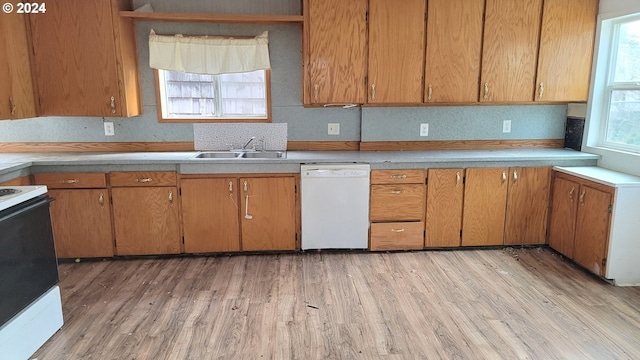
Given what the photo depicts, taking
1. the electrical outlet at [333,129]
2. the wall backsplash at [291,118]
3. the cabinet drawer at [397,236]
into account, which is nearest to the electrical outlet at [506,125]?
the wall backsplash at [291,118]

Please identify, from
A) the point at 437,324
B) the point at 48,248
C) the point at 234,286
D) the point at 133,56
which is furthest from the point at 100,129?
the point at 437,324

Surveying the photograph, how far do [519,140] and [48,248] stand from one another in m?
3.90

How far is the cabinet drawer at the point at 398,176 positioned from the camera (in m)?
3.53

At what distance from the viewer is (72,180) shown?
3.36 metres

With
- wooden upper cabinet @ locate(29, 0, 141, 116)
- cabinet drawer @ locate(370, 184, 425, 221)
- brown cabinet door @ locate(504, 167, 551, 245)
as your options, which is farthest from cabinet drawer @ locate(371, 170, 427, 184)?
wooden upper cabinet @ locate(29, 0, 141, 116)

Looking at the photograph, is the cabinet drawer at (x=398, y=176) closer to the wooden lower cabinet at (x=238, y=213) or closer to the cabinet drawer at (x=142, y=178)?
the wooden lower cabinet at (x=238, y=213)

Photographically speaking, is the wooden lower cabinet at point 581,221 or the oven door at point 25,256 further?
the wooden lower cabinet at point 581,221

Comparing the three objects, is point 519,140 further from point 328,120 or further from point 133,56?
point 133,56

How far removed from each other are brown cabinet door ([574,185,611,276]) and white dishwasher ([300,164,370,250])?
164 centimetres

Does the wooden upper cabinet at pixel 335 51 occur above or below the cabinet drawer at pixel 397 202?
above

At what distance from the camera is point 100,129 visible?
3.83 m

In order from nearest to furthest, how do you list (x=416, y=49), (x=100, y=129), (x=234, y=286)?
1. (x=234, y=286)
2. (x=416, y=49)
3. (x=100, y=129)

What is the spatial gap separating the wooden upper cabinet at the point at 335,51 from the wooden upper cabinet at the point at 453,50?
57 centimetres

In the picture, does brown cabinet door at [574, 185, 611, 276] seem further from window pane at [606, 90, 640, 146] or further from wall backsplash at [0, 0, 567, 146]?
wall backsplash at [0, 0, 567, 146]
